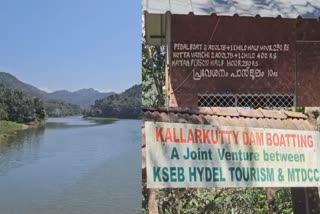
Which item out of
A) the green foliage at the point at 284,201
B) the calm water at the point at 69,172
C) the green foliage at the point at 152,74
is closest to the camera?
the green foliage at the point at 284,201

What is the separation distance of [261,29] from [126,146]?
83.6 feet

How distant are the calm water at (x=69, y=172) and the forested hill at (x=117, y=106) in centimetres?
77

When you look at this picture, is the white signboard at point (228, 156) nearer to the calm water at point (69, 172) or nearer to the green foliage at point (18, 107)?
the calm water at point (69, 172)

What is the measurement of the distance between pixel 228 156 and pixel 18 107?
26.0 meters

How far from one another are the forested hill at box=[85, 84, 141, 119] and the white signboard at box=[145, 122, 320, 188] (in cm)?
1522

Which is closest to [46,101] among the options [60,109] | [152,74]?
[60,109]

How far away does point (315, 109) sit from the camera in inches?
112

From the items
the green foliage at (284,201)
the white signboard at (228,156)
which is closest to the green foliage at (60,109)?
the green foliage at (284,201)

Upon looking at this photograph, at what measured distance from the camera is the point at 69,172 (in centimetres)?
2567

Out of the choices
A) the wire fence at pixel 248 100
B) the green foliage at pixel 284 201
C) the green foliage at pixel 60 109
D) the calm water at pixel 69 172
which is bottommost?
the calm water at pixel 69 172

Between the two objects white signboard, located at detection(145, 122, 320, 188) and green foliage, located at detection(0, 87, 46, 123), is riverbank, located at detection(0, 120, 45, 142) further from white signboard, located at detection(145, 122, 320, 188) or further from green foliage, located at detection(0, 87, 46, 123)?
white signboard, located at detection(145, 122, 320, 188)

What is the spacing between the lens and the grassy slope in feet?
91.6

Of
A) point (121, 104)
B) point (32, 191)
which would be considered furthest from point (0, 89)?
point (121, 104)

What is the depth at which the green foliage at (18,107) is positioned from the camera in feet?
82.5
